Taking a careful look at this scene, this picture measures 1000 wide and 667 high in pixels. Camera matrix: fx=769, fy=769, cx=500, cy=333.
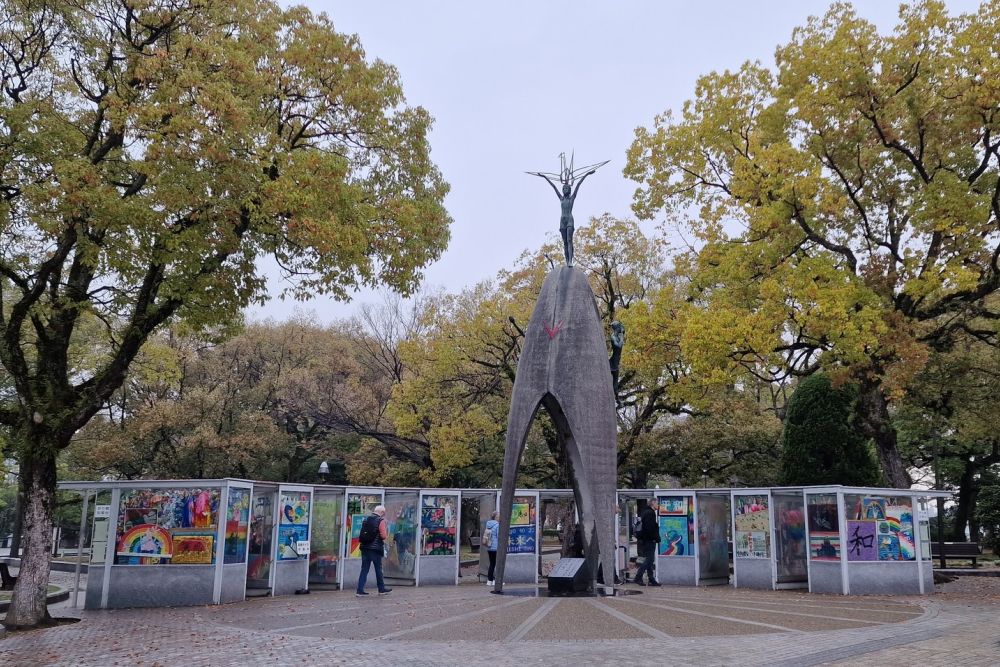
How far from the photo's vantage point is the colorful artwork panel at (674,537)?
57.4 ft

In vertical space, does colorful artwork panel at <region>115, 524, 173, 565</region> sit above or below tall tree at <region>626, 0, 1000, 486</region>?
below

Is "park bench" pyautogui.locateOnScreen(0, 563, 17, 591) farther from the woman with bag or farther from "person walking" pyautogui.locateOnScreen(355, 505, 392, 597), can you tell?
the woman with bag

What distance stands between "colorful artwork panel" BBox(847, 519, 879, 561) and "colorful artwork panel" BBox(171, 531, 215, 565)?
11.9 m

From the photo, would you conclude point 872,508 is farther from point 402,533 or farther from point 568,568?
point 402,533

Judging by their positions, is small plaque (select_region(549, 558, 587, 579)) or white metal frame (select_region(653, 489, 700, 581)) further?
white metal frame (select_region(653, 489, 700, 581))

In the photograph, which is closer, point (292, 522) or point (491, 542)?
point (292, 522)

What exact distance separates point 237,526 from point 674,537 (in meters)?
9.57

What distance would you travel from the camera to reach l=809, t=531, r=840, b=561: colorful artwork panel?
15.0 meters

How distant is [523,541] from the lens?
1811cm

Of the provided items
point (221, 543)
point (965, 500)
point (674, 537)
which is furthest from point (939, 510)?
point (221, 543)

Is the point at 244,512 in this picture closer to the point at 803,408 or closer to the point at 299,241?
the point at 299,241

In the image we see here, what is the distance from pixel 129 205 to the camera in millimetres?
11031

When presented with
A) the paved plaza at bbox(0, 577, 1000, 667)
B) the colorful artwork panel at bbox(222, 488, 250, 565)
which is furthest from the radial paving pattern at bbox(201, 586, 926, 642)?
the colorful artwork panel at bbox(222, 488, 250, 565)

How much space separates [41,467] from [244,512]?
3596 mm
